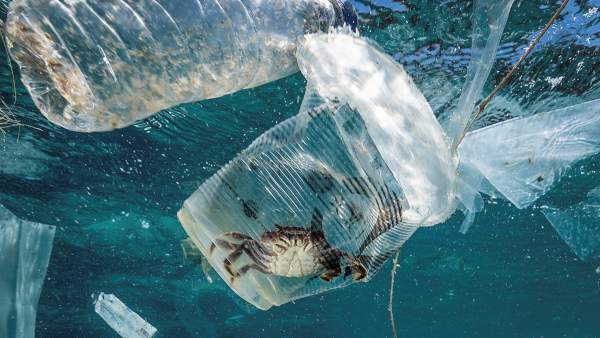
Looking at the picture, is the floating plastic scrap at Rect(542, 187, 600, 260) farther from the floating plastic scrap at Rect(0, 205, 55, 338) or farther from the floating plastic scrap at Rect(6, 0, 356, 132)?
the floating plastic scrap at Rect(0, 205, 55, 338)

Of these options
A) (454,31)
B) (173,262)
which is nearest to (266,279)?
(454,31)

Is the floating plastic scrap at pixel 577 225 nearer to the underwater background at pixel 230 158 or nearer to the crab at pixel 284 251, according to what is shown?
the underwater background at pixel 230 158

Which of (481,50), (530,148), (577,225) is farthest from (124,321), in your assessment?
(481,50)

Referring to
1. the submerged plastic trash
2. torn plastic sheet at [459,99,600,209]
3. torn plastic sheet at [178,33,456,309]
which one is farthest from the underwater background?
torn plastic sheet at [178,33,456,309]

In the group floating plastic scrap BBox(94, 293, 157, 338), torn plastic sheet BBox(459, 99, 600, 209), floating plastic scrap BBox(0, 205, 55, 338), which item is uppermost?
torn plastic sheet BBox(459, 99, 600, 209)

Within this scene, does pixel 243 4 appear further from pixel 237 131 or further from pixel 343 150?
pixel 237 131

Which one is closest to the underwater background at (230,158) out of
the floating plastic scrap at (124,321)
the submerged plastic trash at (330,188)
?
the floating plastic scrap at (124,321)
